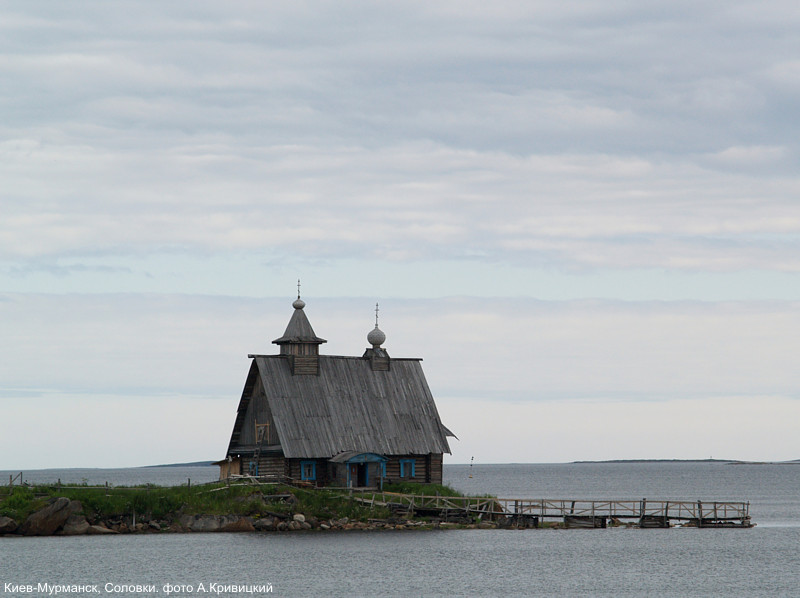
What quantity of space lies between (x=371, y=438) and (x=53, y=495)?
690 inches

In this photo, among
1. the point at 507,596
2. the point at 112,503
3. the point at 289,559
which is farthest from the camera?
the point at 112,503

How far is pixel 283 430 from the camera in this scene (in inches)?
2598

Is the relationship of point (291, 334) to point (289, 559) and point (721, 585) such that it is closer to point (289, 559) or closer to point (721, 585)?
point (289, 559)

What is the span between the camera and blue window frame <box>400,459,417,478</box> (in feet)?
226

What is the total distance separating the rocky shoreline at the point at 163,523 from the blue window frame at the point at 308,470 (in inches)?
180

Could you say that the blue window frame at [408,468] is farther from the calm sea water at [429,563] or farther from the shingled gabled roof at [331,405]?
the calm sea water at [429,563]

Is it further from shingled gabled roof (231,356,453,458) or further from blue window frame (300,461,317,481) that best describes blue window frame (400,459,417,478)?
blue window frame (300,461,317,481)

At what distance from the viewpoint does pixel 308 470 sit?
66.4 meters

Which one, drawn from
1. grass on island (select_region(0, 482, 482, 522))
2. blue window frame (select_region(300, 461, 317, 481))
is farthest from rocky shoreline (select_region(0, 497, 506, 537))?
blue window frame (select_region(300, 461, 317, 481))

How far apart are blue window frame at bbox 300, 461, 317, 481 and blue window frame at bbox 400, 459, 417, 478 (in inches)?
207

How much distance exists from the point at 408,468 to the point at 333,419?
530cm

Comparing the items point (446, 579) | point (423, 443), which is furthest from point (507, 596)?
point (423, 443)

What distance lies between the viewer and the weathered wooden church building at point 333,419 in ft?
218

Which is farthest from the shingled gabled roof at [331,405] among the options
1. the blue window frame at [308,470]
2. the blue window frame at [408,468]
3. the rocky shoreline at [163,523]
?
the rocky shoreline at [163,523]
